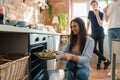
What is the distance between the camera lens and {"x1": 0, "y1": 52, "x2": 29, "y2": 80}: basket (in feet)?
4.09

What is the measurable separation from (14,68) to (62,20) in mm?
3830

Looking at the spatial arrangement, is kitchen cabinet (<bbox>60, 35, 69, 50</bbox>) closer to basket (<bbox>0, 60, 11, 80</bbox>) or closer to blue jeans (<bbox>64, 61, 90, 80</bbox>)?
blue jeans (<bbox>64, 61, 90, 80</bbox>)

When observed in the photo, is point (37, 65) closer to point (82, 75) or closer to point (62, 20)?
point (82, 75)

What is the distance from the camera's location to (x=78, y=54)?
87.4 inches

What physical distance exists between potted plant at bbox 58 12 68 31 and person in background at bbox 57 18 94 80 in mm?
2876

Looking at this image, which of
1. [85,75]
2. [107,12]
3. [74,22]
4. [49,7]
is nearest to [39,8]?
[49,7]

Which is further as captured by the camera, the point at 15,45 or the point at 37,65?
the point at 37,65

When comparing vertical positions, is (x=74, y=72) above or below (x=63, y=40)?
below

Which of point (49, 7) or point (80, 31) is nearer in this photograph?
point (80, 31)

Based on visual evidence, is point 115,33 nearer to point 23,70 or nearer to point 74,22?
point 74,22

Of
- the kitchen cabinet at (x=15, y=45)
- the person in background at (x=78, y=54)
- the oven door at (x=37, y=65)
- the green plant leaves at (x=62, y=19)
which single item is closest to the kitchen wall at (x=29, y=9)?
the green plant leaves at (x=62, y=19)

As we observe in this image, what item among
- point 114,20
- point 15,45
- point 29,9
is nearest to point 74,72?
point 15,45

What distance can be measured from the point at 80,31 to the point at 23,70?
867mm

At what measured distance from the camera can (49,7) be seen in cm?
541
